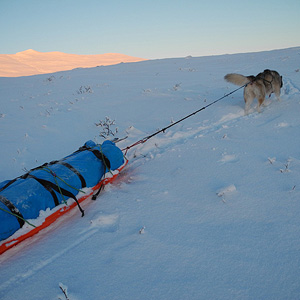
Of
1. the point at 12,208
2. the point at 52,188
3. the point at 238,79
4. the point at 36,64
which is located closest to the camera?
the point at 12,208

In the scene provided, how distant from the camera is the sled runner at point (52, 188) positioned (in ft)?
6.96

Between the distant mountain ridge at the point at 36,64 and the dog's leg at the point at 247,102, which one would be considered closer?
the dog's leg at the point at 247,102

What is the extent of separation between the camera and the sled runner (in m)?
2.12

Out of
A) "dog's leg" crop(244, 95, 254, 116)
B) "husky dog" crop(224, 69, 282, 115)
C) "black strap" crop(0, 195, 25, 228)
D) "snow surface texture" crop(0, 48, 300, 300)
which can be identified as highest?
"husky dog" crop(224, 69, 282, 115)

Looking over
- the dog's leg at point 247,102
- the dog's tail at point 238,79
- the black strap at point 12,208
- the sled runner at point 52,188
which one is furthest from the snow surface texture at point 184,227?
the dog's tail at point 238,79

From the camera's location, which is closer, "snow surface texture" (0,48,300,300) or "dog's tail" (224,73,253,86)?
"snow surface texture" (0,48,300,300)

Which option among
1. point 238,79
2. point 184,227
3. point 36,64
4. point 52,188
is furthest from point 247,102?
point 36,64

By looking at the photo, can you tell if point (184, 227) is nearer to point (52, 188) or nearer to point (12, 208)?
point (52, 188)

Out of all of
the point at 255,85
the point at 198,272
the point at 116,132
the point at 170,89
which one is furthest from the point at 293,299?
the point at 170,89

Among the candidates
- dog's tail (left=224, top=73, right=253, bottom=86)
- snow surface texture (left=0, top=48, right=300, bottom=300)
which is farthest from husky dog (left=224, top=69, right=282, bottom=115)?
snow surface texture (left=0, top=48, right=300, bottom=300)

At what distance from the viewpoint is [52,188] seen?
248 cm

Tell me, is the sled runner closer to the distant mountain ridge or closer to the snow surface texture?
the snow surface texture

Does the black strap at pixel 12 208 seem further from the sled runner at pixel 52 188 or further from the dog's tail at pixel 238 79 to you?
the dog's tail at pixel 238 79

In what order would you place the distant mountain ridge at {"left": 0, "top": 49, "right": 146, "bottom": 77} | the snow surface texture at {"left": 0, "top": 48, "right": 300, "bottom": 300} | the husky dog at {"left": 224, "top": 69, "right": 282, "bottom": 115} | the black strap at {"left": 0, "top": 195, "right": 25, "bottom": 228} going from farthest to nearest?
the distant mountain ridge at {"left": 0, "top": 49, "right": 146, "bottom": 77} < the husky dog at {"left": 224, "top": 69, "right": 282, "bottom": 115} < the black strap at {"left": 0, "top": 195, "right": 25, "bottom": 228} < the snow surface texture at {"left": 0, "top": 48, "right": 300, "bottom": 300}
